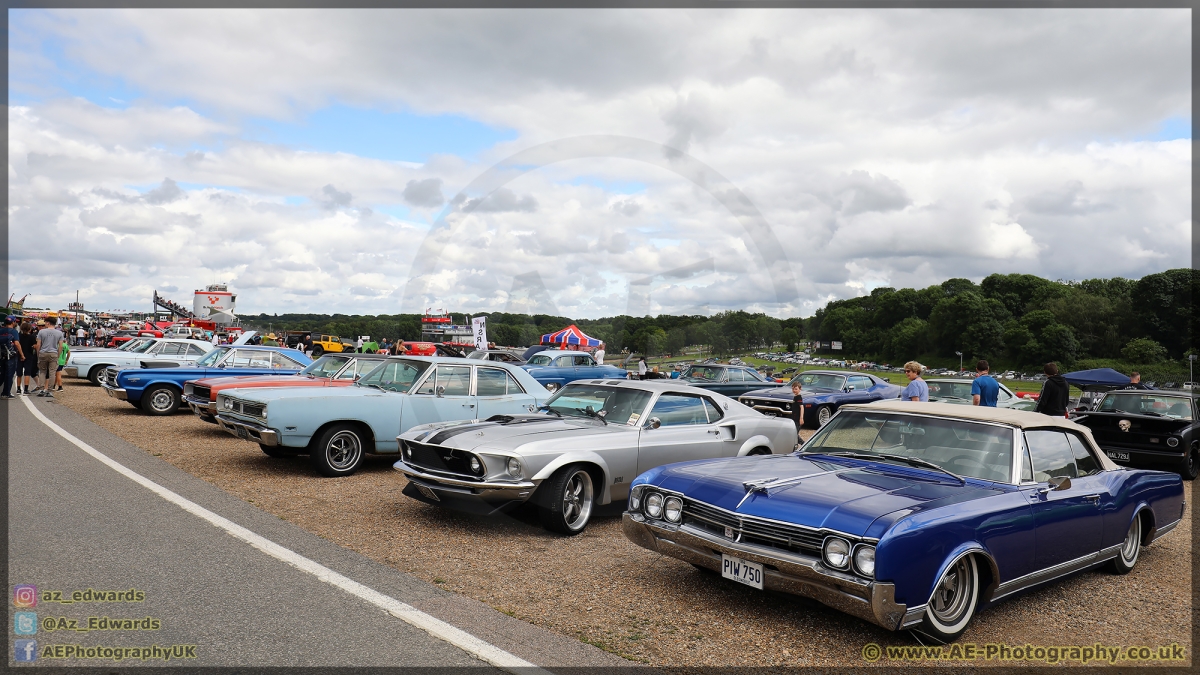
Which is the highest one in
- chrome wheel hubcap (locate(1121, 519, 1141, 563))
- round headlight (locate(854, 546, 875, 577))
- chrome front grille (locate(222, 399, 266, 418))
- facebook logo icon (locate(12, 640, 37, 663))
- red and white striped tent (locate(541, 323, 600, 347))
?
red and white striped tent (locate(541, 323, 600, 347))

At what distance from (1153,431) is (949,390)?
4.75 metres

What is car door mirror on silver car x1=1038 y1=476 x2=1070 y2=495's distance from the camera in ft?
14.7

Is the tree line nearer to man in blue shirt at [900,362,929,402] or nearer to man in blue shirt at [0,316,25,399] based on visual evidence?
man in blue shirt at [900,362,929,402]

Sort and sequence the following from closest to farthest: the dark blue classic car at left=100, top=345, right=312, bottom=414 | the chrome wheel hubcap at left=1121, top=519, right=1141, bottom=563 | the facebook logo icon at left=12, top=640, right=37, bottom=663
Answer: the facebook logo icon at left=12, top=640, right=37, bottom=663 → the chrome wheel hubcap at left=1121, top=519, right=1141, bottom=563 → the dark blue classic car at left=100, top=345, right=312, bottom=414

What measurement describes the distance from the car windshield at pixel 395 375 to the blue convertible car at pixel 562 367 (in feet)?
33.9

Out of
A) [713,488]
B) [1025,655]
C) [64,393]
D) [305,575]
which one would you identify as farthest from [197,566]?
[64,393]

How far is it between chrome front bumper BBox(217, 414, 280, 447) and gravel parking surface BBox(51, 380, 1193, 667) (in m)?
0.68

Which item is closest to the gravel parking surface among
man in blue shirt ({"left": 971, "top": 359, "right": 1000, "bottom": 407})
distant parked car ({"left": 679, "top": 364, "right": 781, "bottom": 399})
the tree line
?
man in blue shirt ({"left": 971, "top": 359, "right": 1000, "bottom": 407})

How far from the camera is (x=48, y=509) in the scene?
6031mm

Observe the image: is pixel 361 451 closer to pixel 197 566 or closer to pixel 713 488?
pixel 197 566

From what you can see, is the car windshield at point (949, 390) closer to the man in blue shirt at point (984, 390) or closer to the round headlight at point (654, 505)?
the man in blue shirt at point (984, 390)

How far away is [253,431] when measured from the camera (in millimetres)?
8258

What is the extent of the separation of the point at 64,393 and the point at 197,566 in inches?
613

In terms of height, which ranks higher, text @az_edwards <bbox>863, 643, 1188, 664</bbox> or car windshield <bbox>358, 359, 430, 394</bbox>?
car windshield <bbox>358, 359, 430, 394</bbox>
